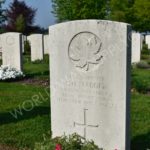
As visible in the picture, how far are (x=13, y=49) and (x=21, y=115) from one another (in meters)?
6.88

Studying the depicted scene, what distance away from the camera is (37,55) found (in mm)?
22219

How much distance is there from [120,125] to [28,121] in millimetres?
2711

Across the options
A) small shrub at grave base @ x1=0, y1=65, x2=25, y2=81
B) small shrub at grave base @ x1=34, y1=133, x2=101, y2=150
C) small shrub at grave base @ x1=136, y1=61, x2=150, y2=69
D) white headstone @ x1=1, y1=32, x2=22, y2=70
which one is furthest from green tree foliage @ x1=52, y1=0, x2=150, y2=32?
small shrub at grave base @ x1=34, y1=133, x2=101, y2=150

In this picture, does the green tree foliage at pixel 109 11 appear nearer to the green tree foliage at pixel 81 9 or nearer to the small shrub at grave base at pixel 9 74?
the green tree foliage at pixel 81 9

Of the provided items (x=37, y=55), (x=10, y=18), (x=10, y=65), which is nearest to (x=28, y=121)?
(x=10, y=65)

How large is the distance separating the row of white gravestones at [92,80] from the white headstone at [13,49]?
8.88 m

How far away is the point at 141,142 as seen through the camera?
22.1 feet

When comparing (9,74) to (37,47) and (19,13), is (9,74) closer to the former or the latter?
(37,47)

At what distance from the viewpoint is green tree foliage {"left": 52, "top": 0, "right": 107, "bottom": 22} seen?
134 feet

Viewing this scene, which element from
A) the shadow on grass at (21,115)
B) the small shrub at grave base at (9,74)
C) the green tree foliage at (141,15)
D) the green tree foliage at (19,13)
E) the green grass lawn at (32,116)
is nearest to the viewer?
the green grass lawn at (32,116)

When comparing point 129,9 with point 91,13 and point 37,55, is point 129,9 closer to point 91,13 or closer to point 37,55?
point 91,13

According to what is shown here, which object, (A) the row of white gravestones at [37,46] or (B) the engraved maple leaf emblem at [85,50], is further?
(A) the row of white gravestones at [37,46]

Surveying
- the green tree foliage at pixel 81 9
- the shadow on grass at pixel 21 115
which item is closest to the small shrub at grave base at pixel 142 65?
the shadow on grass at pixel 21 115

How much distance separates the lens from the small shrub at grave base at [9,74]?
13984mm
